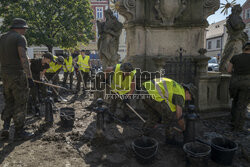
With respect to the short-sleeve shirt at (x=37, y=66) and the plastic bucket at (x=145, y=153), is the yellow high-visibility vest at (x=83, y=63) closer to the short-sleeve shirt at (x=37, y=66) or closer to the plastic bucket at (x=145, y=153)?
the short-sleeve shirt at (x=37, y=66)

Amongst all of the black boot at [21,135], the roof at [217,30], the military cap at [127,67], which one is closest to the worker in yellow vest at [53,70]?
the black boot at [21,135]

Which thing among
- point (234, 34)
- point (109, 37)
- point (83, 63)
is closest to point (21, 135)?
point (109, 37)

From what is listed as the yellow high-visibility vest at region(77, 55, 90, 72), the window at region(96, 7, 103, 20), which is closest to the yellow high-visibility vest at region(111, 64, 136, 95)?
the yellow high-visibility vest at region(77, 55, 90, 72)

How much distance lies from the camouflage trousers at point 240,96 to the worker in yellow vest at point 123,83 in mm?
2294

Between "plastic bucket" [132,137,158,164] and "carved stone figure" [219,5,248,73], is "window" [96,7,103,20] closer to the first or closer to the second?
"carved stone figure" [219,5,248,73]

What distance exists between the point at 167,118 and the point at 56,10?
15.0m

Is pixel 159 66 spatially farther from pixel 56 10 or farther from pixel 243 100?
pixel 56 10

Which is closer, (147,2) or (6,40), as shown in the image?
(6,40)

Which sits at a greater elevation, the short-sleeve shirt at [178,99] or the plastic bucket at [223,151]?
the short-sleeve shirt at [178,99]

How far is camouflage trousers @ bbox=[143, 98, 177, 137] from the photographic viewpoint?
340 centimetres

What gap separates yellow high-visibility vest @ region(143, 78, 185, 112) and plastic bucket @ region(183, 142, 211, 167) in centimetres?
64

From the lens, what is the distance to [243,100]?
4344 millimetres

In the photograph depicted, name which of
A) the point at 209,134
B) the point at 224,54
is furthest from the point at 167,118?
the point at 224,54

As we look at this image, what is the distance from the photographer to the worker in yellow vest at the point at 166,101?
3176 millimetres
